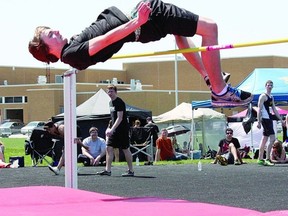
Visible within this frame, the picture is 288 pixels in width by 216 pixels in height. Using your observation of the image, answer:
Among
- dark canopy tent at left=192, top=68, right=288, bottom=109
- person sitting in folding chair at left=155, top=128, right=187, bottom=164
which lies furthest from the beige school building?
dark canopy tent at left=192, top=68, right=288, bottom=109

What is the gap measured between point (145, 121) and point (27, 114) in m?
40.3

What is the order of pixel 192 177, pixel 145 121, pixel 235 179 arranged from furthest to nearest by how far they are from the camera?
pixel 145 121 < pixel 192 177 < pixel 235 179

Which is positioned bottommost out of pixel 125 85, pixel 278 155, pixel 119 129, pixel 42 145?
pixel 278 155

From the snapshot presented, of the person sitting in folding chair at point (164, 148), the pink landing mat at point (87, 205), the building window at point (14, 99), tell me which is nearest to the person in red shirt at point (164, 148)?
the person sitting in folding chair at point (164, 148)

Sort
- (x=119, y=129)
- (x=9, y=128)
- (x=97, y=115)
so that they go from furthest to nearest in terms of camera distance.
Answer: (x=9, y=128) < (x=97, y=115) < (x=119, y=129)

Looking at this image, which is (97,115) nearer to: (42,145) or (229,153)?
(42,145)

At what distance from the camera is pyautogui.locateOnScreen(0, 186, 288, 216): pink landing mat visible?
397 cm

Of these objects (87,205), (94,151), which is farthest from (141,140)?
(87,205)

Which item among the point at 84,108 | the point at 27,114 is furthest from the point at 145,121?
the point at 27,114

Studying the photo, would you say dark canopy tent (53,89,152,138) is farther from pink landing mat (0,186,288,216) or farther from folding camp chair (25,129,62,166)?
pink landing mat (0,186,288,216)

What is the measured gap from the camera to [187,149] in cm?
1912

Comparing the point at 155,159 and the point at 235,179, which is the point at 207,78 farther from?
the point at 155,159

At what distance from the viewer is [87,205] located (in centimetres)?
440

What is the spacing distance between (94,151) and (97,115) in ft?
12.3
